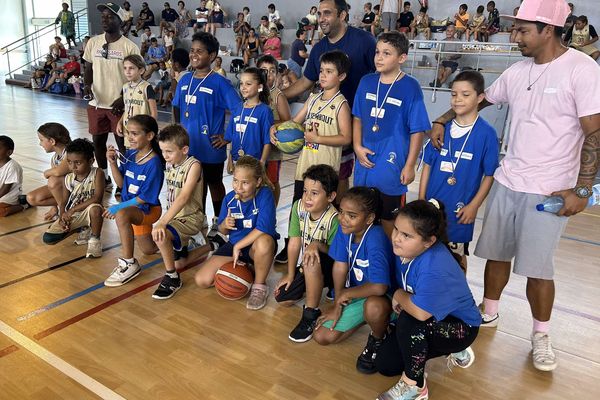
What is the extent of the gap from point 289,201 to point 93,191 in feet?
7.05

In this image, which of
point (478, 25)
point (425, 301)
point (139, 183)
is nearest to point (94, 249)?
point (139, 183)

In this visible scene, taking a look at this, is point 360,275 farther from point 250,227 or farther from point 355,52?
point 355,52

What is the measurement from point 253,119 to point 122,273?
152 centimetres

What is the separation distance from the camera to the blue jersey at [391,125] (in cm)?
288

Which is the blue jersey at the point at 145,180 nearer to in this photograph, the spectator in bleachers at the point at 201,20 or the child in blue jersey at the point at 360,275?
the child in blue jersey at the point at 360,275

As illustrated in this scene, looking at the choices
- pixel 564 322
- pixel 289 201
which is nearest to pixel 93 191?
pixel 289 201

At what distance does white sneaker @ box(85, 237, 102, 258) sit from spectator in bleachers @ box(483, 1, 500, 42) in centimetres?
1020

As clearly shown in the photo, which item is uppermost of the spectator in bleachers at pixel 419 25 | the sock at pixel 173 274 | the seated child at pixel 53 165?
the spectator in bleachers at pixel 419 25

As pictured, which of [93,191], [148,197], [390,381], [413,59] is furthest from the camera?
[413,59]

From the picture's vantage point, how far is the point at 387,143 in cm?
293

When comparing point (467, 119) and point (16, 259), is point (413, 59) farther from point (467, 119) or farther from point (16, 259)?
point (16, 259)

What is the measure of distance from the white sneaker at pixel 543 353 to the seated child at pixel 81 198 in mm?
3166

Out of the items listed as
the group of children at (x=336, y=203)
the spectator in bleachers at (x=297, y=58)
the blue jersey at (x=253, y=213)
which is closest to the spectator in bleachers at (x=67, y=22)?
the spectator in bleachers at (x=297, y=58)

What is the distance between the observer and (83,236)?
160 inches
